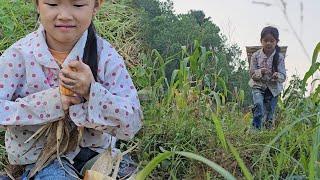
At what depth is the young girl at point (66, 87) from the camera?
203 centimetres

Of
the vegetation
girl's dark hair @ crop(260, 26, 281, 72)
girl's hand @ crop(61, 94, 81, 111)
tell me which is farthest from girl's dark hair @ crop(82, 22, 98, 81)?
girl's dark hair @ crop(260, 26, 281, 72)

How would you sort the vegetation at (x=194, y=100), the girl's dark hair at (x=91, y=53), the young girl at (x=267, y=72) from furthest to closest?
the young girl at (x=267, y=72)
the vegetation at (x=194, y=100)
the girl's dark hair at (x=91, y=53)

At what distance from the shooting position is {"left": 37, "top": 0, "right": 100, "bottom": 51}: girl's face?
6.69 feet

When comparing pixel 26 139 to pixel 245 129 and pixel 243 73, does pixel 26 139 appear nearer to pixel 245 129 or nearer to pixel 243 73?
pixel 245 129

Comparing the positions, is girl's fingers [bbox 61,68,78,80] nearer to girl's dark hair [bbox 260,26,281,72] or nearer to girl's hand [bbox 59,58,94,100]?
girl's hand [bbox 59,58,94,100]

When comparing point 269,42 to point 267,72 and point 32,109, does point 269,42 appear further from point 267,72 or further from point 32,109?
point 32,109

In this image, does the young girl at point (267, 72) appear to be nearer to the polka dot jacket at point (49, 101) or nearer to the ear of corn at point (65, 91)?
the polka dot jacket at point (49, 101)

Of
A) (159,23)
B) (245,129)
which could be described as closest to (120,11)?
(159,23)

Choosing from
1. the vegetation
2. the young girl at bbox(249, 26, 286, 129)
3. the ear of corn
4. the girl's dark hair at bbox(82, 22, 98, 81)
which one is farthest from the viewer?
the young girl at bbox(249, 26, 286, 129)

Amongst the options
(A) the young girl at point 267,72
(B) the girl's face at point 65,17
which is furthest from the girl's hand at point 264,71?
(B) the girl's face at point 65,17

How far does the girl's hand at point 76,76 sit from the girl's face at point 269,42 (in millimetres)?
3417

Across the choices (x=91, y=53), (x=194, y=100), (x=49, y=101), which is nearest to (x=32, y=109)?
(x=49, y=101)

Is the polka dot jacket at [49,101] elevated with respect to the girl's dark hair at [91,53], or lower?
lower

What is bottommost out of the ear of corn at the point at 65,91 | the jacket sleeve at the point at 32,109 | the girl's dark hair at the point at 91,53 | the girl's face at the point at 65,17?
the jacket sleeve at the point at 32,109
